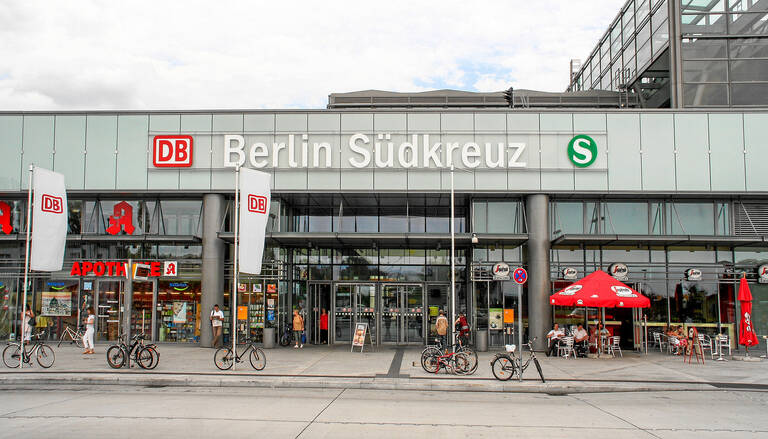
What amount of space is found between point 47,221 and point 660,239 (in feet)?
72.6

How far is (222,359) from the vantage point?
1861cm

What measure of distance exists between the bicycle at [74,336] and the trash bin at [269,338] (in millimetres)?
7751

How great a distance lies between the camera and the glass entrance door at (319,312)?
2717cm

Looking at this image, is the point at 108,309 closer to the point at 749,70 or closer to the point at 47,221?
the point at 47,221

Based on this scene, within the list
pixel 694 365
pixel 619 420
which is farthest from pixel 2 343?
pixel 694 365

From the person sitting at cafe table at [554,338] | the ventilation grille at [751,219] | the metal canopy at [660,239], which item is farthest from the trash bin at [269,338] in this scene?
the ventilation grille at [751,219]

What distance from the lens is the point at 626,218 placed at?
25828 millimetres

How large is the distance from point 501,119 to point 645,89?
974 centimetres

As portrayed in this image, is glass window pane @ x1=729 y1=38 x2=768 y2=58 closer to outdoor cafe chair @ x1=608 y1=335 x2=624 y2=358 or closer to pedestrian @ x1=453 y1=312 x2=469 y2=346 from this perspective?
outdoor cafe chair @ x1=608 y1=335 x2=624 y2=358

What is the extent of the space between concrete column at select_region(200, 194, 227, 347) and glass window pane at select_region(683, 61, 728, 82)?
21.2m

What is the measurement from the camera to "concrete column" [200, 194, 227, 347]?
82.5ft

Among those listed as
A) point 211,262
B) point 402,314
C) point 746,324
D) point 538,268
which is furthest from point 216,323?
point 746,324

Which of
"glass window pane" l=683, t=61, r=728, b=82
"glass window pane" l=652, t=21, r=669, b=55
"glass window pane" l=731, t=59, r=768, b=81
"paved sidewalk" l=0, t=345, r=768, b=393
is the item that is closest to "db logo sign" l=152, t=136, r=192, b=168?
"paved sidewalk" l=0, t=345, r=768, b=393

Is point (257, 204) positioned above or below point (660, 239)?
above
